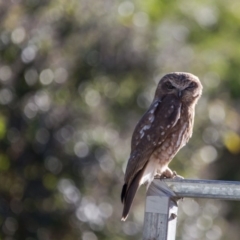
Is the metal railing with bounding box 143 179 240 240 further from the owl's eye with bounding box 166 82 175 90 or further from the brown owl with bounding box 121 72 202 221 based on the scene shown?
the owl's eye with bounding box 166 82 175 90

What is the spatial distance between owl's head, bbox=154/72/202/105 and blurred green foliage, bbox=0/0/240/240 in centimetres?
196

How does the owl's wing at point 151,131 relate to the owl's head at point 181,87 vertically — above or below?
below

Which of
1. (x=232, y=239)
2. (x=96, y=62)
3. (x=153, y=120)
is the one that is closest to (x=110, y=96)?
(x=96, y=62)

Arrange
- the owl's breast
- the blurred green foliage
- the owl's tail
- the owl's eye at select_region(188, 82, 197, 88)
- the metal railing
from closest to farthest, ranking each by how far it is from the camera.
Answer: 1. the metal railing
2. the owl's tail
3. the owl's breast
4. the owl's eye at select_region(188, 82, 197, 88)
5. the blurred green foliage

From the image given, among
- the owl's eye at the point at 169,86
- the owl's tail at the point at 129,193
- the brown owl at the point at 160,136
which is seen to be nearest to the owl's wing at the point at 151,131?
the brown owl at the point at 160,136

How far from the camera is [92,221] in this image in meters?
8.31

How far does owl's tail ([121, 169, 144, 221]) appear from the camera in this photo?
17.0 feet

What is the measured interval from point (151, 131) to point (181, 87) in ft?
1.87

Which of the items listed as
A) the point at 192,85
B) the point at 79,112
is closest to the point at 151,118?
the point at 192,85

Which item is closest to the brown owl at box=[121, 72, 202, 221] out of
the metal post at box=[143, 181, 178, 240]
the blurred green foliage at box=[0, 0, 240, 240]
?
the metal post at box=[143, 181, 178, 240]

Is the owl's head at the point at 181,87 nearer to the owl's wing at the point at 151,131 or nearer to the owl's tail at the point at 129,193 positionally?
the owl's wing at the point at 151,131

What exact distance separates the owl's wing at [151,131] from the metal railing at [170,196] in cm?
197

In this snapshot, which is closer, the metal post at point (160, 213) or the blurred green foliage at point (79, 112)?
the metal post at point (160, 213)

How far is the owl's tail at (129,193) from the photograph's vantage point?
5173 millimetres
